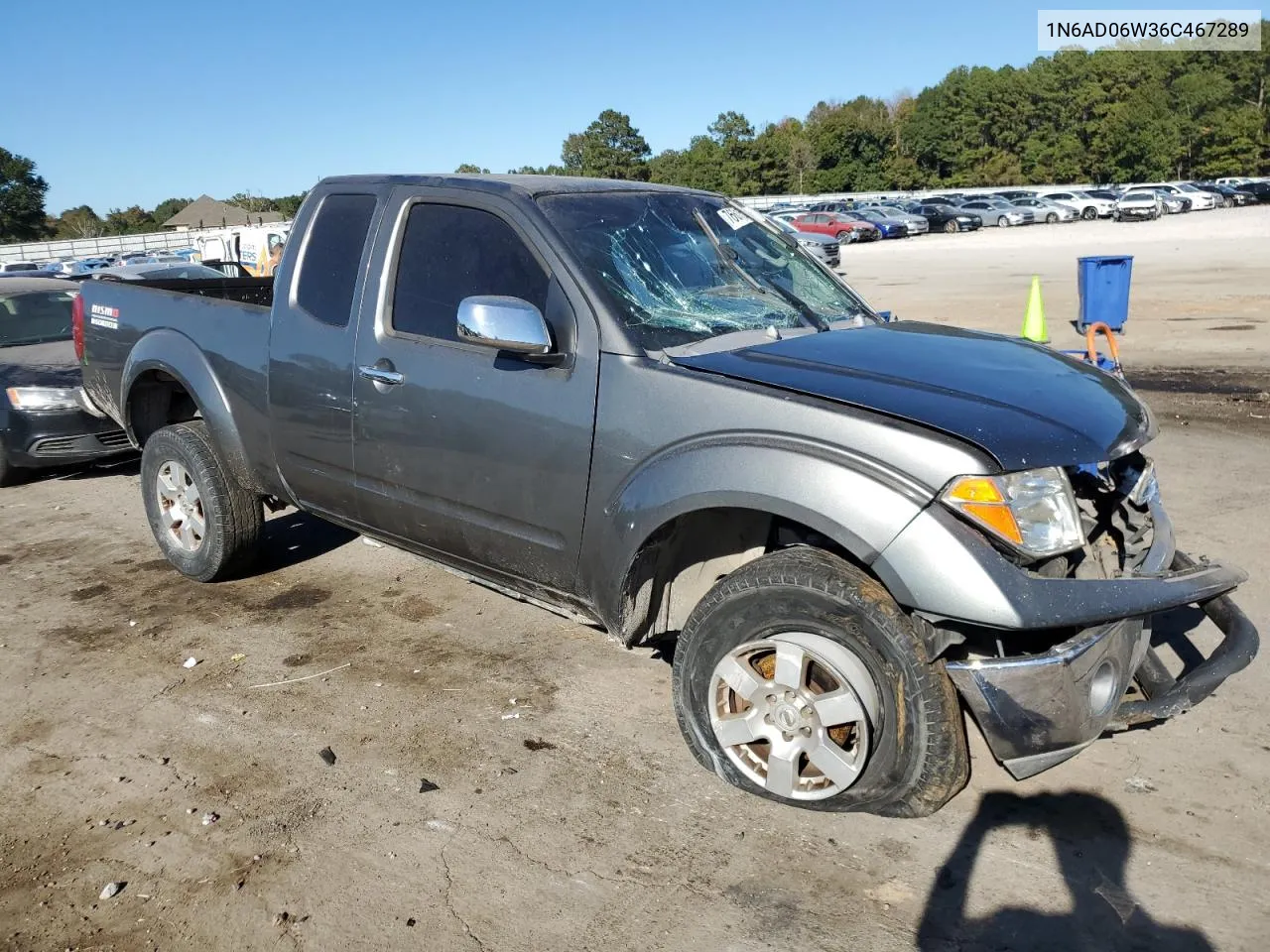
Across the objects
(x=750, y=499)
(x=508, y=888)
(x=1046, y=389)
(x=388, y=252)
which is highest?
(x=388, y=252)

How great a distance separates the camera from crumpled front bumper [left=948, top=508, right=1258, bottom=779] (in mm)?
2799

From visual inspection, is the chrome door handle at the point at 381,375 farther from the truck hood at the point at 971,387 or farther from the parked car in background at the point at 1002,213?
the parked car in background at the point at 1002,213

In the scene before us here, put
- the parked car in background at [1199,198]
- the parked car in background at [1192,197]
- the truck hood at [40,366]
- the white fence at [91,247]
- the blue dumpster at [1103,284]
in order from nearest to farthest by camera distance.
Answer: the truck hood at [40,366] → the blue dumpster at [1103,284] → the parked car in background at [1192,197] → the parked car in background at [1199,198] → the white fence at [91,247]

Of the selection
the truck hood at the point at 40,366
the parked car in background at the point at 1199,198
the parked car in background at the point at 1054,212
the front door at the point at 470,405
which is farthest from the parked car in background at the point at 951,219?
the front door at the point at 470,405

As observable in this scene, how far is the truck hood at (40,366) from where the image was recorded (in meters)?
7.62

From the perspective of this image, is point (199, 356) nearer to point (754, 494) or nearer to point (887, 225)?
point (754, 494)

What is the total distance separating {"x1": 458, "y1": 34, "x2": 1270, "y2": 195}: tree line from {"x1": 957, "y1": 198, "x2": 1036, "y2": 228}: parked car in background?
1309 inches

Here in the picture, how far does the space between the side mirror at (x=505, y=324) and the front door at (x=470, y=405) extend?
14 centimetres

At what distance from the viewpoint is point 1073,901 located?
9.32 ft

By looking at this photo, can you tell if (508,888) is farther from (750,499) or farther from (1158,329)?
(1158,329)

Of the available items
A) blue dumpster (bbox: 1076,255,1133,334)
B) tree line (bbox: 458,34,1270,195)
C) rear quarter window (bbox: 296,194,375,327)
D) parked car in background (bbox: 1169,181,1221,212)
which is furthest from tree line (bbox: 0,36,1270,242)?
rear quarter window (bbox: 296,194,375,327)

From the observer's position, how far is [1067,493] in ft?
9.67

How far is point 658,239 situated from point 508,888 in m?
2.34

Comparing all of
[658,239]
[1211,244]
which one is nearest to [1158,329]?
[658,239]
